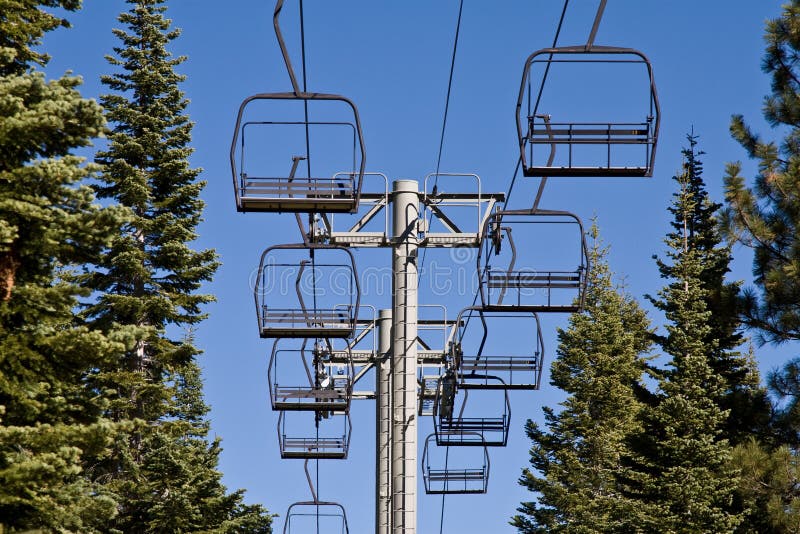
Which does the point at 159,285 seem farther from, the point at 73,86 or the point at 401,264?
the point at 73,86

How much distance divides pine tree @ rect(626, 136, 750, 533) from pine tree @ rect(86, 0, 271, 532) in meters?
10.0

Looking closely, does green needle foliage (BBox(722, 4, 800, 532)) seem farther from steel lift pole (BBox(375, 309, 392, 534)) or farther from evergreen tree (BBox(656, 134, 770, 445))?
steel lift pole (BBox(375, 309, 392, 534))

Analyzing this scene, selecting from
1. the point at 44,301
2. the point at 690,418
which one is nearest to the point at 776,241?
the point at 690,418

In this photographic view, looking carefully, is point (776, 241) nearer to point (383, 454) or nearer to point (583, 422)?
point (383, 454)

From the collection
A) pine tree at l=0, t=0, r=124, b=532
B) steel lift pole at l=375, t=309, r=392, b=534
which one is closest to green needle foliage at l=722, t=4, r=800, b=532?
steel lift pole at l=375, t=309, r=392, b=534

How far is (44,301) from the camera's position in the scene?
55.4 feet

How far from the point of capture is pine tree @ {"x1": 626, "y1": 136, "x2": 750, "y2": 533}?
34.6m

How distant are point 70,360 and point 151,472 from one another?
12.5 meters

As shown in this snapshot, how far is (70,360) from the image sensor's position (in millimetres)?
17047

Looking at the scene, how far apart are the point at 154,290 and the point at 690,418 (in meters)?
12.9

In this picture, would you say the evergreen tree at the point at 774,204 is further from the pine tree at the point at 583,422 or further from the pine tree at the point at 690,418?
the pine tree at the point at 583,422

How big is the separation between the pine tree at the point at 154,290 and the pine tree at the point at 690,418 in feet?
32.9

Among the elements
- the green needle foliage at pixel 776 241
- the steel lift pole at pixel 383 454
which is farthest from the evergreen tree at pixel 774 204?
the steel lift pole at pixel 383 454

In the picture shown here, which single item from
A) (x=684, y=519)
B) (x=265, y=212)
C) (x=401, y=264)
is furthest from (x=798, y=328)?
(x=265, y=212)
